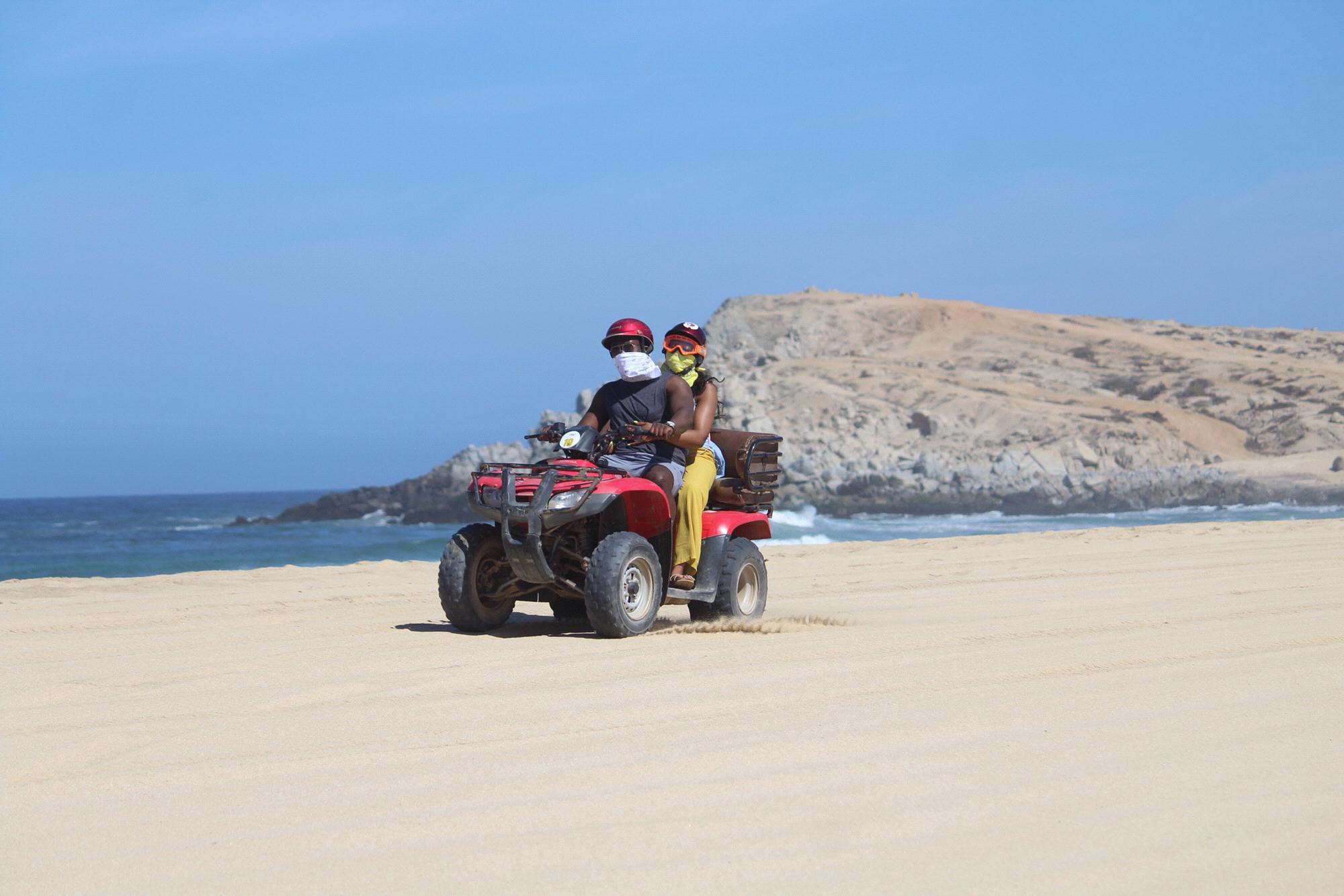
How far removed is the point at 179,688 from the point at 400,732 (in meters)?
1.63

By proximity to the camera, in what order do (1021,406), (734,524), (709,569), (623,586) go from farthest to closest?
(1021,406)
(734,524)
(709,569)
(623,586)

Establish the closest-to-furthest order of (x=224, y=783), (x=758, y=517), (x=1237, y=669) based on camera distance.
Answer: (x=224, y=783), (x=1237, y=669), (x=758, y=517)

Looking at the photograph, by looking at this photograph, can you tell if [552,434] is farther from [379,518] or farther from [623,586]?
[379,518]

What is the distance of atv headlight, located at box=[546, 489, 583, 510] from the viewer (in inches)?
295

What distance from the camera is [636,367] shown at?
7.98 meters

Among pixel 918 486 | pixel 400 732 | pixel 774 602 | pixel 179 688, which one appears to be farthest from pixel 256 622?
pixel 918 486

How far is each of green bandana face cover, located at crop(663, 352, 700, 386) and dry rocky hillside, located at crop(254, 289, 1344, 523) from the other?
3245cm

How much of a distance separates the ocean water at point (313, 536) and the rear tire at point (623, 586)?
50.0 ft

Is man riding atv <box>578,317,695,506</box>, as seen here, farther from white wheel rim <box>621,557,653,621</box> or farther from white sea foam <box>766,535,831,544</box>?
white sea foam <box>766,535,831,544</box>

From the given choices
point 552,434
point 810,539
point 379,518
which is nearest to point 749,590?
point 552,434

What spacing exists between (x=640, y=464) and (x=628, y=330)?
0.80m

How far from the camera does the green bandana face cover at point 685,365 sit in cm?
826

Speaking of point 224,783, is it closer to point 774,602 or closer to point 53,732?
point 53,732

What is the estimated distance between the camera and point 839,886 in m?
3.30
